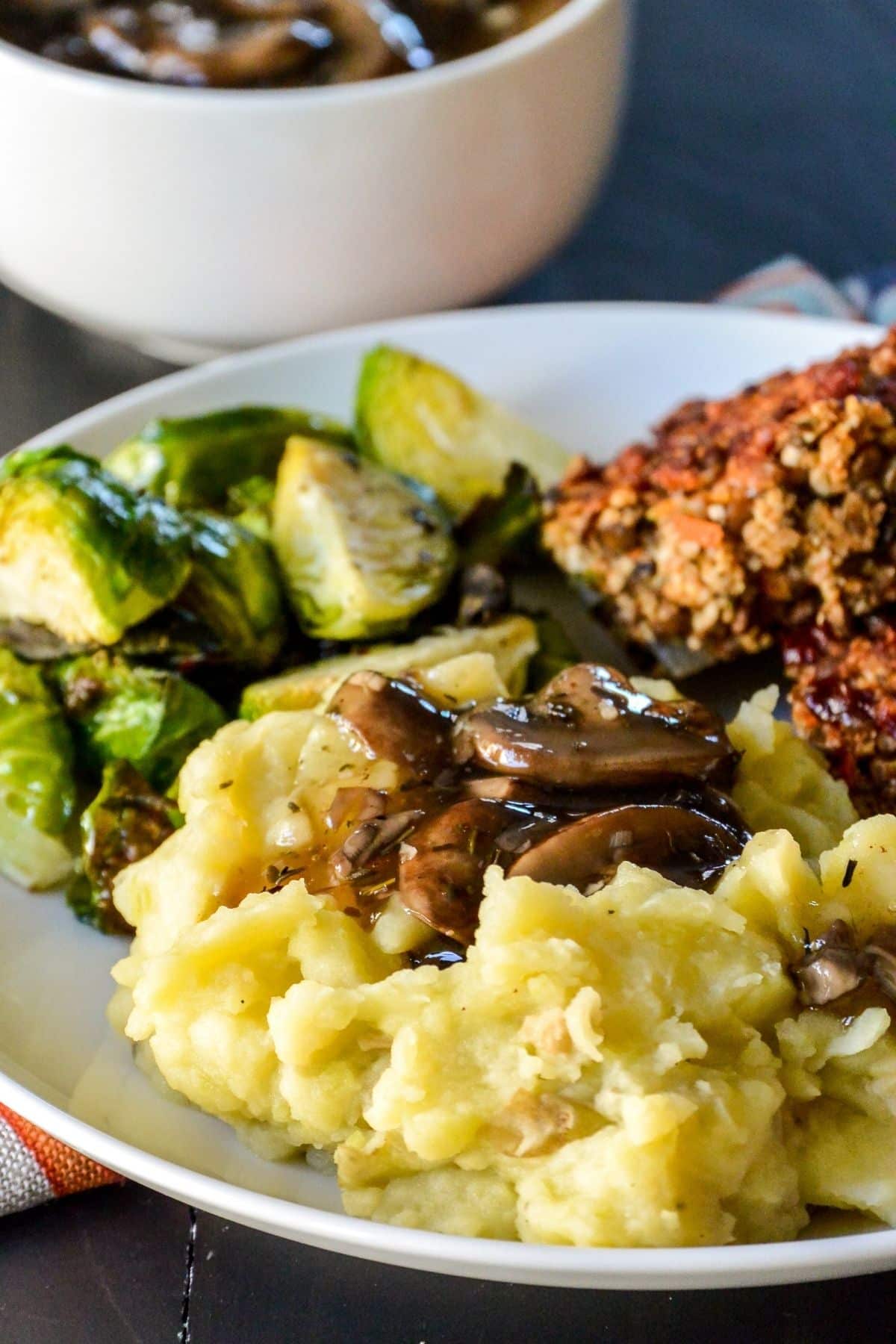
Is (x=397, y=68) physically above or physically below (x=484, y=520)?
above

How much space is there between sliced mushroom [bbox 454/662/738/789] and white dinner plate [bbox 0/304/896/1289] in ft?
3.06

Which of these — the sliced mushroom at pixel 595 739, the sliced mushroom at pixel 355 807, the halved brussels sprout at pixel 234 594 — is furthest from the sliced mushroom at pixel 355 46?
the sliced mushroom at pixel 355 807

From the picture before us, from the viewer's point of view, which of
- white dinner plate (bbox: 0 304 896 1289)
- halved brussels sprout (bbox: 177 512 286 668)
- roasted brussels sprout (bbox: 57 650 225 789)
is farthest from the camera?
halved brussels sprout (bbox: 177 512 286 668)

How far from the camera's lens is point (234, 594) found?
398 centimetres

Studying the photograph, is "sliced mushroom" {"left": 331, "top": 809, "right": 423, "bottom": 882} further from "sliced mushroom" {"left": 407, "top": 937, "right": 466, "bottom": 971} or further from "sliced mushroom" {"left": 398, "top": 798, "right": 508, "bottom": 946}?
"sliced mushroom" {"left": 407, "top": 937, "right": 466, "bottom": 971}

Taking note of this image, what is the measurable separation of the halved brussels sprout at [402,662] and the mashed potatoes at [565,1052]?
835 millimetres

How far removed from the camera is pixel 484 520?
175 inches

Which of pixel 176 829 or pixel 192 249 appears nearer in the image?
pixel 176 829

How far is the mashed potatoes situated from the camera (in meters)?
2.53

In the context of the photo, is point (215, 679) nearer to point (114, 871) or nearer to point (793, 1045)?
point (114, 871)

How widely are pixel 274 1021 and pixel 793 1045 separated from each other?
0.96 meters

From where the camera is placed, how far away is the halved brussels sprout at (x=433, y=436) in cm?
454

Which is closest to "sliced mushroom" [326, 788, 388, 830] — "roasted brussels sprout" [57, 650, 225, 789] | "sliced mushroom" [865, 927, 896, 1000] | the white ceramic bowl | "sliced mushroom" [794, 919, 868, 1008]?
"roasted brussels sprout" [57, 650, 225, 789]

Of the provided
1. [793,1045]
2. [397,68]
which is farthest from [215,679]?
[397,68]
